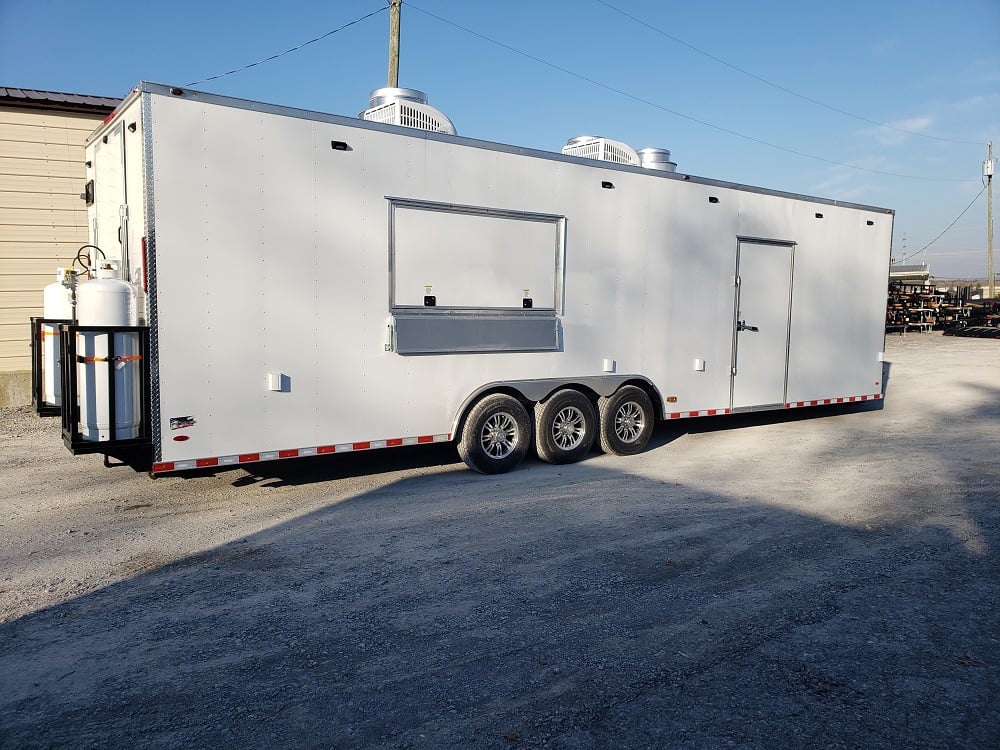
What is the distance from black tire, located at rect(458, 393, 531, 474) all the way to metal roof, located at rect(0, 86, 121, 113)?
8.05m

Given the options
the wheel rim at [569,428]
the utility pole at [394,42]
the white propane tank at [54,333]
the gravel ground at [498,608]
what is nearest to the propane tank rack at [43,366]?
the white propane tank at [54,333]

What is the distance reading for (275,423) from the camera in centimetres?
665

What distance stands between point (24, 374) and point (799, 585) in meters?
11.2

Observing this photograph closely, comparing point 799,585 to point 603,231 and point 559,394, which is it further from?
point 603,231

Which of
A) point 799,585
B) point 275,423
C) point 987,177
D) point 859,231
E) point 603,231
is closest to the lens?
point 799,585

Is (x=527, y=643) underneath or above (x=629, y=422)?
underneath

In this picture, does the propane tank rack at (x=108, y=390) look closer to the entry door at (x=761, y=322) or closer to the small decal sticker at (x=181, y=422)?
the small decal sticker at (x=181, y=422)

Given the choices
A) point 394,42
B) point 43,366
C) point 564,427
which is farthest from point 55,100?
point 564,427

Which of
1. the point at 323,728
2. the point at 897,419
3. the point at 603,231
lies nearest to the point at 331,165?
the point at 603,231

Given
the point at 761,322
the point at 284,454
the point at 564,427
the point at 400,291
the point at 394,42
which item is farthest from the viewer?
the point at 394,42

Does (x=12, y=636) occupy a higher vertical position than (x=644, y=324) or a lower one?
lower

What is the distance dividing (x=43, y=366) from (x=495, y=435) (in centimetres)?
432

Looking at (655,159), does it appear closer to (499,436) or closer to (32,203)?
(499,436)

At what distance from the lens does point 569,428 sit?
334 inches
